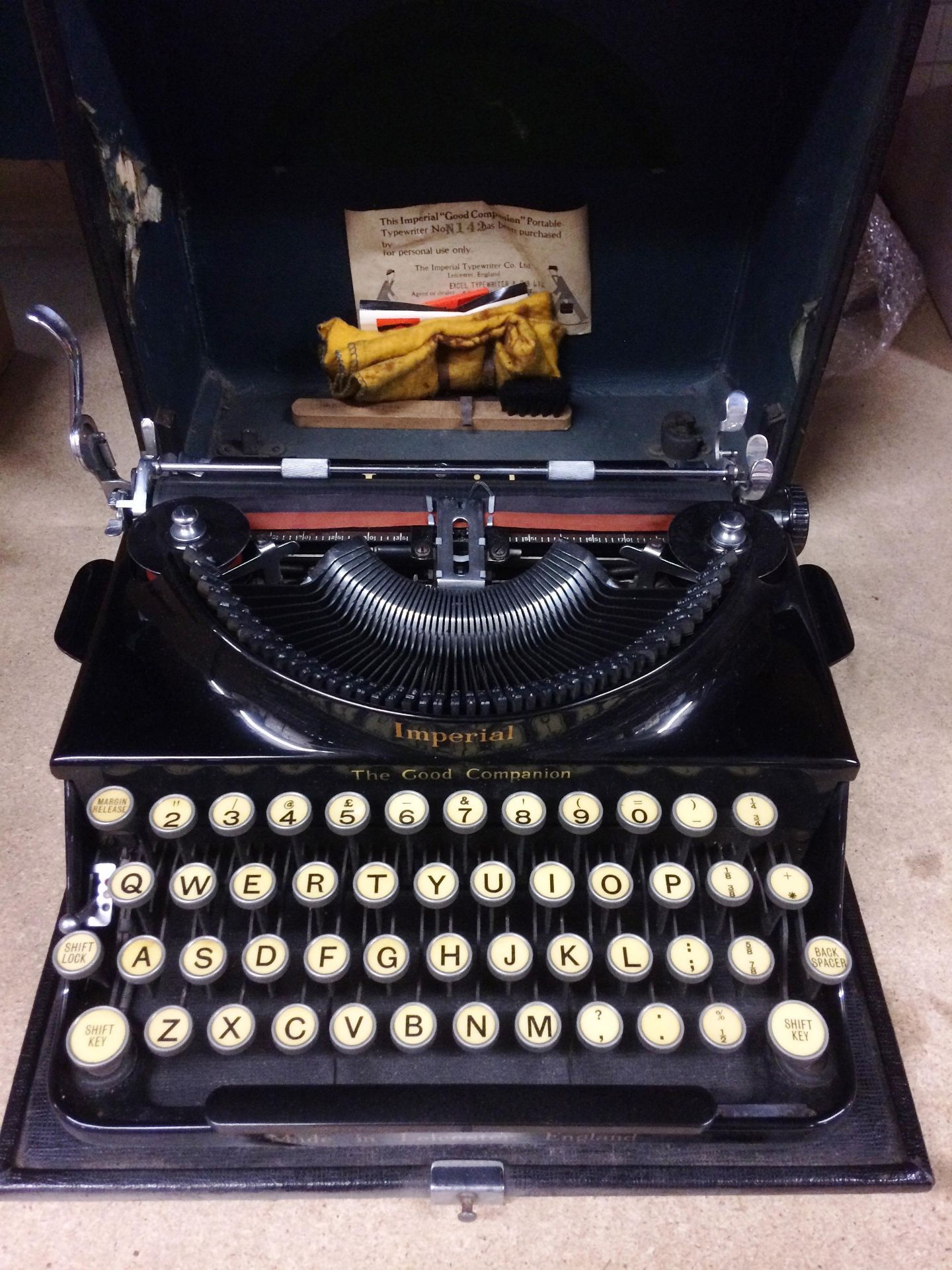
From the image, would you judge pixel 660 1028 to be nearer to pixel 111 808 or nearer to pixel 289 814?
pixel 289 814

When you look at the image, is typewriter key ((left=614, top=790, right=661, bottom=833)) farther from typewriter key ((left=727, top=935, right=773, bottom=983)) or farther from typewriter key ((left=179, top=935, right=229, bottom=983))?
typewriter key ((left=179, top=935, right=229, bottom=983))

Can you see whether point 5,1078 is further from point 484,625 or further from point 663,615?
point 663,615

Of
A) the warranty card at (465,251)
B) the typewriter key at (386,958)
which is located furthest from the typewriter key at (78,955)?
the warranty card at (465,251)

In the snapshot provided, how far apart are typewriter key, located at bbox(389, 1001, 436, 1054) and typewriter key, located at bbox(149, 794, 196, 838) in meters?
0.36

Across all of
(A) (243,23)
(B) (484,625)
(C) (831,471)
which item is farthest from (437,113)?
(C) (831,471)

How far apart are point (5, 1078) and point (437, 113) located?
1.70 m

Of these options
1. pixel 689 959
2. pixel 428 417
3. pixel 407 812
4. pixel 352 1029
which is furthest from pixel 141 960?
pixel 428 417

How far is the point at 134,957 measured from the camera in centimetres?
133

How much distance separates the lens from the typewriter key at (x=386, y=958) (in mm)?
1322

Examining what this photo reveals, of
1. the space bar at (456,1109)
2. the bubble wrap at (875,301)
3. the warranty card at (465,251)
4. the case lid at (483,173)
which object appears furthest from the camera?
the bubble wrap at (875,301)

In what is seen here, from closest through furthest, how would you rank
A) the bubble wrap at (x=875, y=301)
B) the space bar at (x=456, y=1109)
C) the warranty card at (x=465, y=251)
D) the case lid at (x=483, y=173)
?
the space bar at (x=456, y=1109) < the case lid at (x=483, y=173) < the warranty card at (x=465, y=251) < the bubble wrap at (x=875, y=301)

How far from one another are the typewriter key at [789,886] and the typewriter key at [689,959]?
0.11m

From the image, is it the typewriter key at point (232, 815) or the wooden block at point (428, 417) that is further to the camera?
the wooden block at point (428, 417)

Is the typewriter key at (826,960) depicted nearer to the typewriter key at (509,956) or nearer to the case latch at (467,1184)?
the typewriter key at (509,956)
